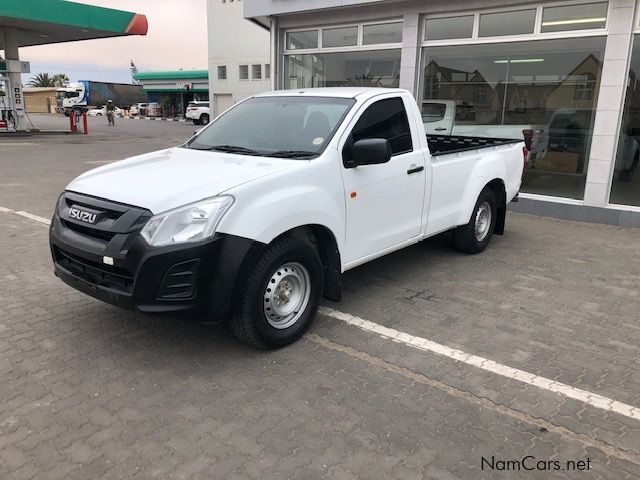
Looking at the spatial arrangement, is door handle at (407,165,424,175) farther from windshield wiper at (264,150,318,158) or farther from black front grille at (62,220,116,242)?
black front grille at (62,220,116,242)

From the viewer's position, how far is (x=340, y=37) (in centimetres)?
1109

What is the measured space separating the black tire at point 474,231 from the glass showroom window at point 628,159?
2.90 meters

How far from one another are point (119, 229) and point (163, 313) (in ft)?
1.99

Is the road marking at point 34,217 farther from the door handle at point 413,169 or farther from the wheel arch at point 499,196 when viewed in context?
the wheel arch at point 499,196

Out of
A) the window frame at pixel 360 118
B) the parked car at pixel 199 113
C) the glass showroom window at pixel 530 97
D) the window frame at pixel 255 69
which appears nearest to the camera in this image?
the window frame at pixel 360 118

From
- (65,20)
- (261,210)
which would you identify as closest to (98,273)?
(261,210)

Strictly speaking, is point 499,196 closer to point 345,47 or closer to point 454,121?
point 454,121

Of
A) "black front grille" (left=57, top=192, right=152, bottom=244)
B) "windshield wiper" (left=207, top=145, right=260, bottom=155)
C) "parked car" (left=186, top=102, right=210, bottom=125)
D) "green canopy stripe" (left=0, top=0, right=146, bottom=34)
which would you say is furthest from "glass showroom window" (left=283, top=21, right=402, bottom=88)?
"parked car" (left=186, top=102, right=210, bottom=125)

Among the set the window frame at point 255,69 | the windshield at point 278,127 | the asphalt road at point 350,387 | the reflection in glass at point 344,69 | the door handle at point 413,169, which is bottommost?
the asphalt road at point 350,387

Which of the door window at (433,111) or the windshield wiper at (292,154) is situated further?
the door window at (433,111)

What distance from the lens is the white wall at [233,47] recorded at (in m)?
37.6

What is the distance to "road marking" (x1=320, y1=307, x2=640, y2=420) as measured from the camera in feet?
10.9

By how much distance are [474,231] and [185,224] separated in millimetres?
4062

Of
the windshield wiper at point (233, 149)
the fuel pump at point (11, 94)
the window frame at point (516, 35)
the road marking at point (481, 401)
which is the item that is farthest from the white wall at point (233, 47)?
the road marking at point (481, 401)
